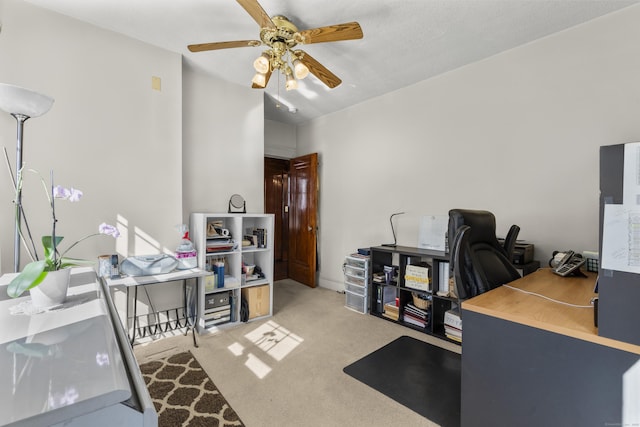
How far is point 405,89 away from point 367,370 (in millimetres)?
3092

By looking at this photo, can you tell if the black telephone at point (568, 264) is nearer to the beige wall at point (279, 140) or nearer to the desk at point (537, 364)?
the desk at point (537, 364)

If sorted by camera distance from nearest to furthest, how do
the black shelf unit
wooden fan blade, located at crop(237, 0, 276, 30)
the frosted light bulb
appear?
1. wooden fan blade, located at crop(237, 0, 276, 30)
2. the frosted light bulb
3. the black shelf unit

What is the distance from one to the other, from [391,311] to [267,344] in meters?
1.43

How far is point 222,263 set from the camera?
3.01 metres

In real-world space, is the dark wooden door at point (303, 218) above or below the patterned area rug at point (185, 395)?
above

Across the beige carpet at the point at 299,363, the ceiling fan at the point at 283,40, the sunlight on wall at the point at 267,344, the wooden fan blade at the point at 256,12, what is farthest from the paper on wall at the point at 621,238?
the sunlight on wall at the point at 267,344

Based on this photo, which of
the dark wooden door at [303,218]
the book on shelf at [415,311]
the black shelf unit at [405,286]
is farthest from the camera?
the dark wooden door at [303,218]

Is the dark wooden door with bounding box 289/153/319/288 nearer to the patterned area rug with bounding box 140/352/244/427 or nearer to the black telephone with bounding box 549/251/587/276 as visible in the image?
the patterned area rug with bounding box 140/352/244/427

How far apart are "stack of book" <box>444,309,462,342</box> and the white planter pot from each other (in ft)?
9.24

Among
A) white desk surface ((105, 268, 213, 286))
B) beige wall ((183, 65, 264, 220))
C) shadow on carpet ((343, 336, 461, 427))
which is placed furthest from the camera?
beige wall ((183, 65, 264, 220))

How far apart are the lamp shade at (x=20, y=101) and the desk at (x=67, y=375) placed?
1.10 metres

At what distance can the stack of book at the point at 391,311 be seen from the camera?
3149 millimetres

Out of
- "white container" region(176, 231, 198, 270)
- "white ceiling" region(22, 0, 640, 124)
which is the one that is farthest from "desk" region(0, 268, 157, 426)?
"white ceiling" region(22, 0, 640, 124)

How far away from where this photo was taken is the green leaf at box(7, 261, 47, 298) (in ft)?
2.85
